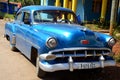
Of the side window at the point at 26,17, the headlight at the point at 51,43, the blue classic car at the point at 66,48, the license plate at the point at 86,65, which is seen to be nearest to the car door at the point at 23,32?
the side window at the point at 26,17

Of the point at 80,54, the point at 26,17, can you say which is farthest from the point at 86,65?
the point at 26,17

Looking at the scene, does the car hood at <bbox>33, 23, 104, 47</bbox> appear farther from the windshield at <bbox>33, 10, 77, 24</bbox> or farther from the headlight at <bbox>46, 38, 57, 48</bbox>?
the windshield at <bbox>33, 10, 77, 24</bbox>

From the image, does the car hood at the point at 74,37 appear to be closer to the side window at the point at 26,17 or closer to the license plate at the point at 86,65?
the license plate at the point at 86,65

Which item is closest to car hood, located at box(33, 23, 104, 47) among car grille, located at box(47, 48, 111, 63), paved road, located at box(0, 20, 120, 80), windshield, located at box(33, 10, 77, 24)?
car grille, located at box(47, 48, 111, 63)

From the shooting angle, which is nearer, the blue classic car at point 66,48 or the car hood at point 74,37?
the blue classic car at point 66,48

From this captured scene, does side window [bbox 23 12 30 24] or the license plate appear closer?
the license plate

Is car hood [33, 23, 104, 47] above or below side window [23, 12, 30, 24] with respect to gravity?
below

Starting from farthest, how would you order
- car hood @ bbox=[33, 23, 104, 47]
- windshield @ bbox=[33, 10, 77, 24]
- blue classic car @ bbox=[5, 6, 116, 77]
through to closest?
windshield @ bbox=[33, 10, 77, 24] → car hood @ bbox=[33, 23, 104, 47] → blue classic car @ bbox=[5, 6, 116, 77]

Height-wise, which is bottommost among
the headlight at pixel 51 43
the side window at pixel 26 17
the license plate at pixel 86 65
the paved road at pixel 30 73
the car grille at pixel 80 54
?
the paved road at pixel 30 73

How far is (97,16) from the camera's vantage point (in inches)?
915

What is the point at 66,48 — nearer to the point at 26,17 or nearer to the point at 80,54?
the point at 80,54

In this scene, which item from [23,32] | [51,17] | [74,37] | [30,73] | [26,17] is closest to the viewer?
[74,37]

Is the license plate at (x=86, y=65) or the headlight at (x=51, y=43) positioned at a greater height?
the headlight at (x=51, y=43)

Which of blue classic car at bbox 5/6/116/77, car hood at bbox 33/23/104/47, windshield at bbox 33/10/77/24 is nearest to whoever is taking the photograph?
blue classic car at bbox 5/6/116/77
